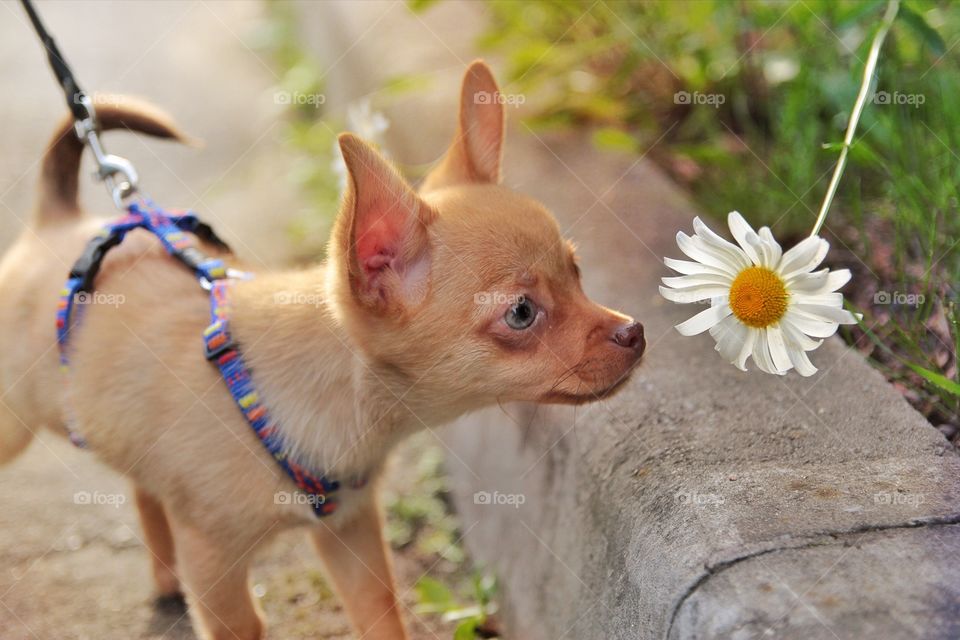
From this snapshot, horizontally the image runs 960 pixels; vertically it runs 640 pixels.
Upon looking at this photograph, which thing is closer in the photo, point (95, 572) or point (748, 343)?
point (748, 343)

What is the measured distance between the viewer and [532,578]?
2965 millimetres

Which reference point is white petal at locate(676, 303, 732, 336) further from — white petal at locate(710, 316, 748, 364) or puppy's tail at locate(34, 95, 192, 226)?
puppy's tail at locate(34, 95, 192, 226)

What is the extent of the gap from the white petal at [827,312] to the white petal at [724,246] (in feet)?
0.49

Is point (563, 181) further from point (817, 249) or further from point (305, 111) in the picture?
point (305, 111)

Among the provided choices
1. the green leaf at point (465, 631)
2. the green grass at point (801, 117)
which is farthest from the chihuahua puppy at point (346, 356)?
the green grass at point (801, 117)

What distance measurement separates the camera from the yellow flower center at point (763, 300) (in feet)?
6.94

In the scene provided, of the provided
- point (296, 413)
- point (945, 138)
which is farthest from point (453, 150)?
point (945, 138)
